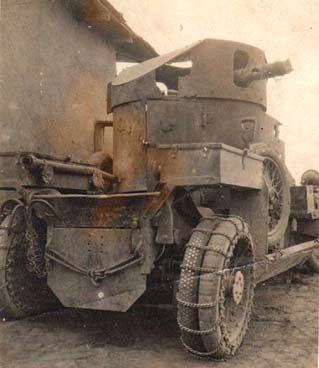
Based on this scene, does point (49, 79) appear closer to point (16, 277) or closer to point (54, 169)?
point (54, 169)

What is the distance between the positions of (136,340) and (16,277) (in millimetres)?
1488

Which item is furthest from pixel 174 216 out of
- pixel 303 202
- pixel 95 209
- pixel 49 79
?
pixel 49 79

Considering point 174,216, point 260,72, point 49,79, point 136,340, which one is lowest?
point 136,340

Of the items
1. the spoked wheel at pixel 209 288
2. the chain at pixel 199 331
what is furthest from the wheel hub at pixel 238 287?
the chain at pixel 199 331

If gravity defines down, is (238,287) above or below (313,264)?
above

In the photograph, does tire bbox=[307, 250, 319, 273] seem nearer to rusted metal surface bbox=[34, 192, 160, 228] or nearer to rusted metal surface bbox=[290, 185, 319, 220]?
rusted metal surface bbox=[290, 185, 319, 220]

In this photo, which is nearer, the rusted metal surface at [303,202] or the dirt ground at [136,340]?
the dirt ground at [136,340]

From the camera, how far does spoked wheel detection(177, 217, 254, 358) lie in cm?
388

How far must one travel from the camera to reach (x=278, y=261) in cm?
568

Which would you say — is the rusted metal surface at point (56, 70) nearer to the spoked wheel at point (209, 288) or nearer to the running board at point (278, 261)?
the running board at point (278, 261)

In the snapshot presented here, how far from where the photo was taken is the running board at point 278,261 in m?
5.13

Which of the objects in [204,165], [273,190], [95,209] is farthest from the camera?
[273,190]

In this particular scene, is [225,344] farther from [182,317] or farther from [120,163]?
[120,163]

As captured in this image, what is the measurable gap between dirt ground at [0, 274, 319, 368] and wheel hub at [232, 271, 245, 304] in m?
0.42
